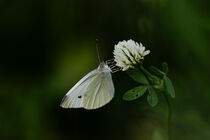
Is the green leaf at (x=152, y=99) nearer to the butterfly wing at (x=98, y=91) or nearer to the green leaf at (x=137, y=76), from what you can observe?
the green leaf at (x=137, y=76)

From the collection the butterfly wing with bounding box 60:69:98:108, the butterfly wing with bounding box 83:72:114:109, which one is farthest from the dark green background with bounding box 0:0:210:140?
the butterfly wing with bounding box 60:69:98:108

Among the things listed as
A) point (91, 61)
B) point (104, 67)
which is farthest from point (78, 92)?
point (91, 61)

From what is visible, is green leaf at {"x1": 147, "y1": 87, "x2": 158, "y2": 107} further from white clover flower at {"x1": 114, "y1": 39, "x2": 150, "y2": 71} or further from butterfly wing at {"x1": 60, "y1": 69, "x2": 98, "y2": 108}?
butterfly wing at {"x1": 60, "y1": 69, "x2": 98, "y2": 108}

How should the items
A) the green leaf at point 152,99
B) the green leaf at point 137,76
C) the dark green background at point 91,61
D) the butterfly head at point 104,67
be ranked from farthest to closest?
the dark green background at point 91,61 < the butterfly head at point 104,67 < the green leaf at point 137,76 < the green leaf at point 152,99

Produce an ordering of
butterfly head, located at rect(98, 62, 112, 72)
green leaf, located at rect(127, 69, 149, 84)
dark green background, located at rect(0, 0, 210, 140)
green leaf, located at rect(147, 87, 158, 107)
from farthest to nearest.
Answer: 1. dark green background, located at rect(0, 0, 210, 140)
2. butterfly head, located at rect(98, 62, 112, 72)
3. green leaf, located at rect(127, 69, 149, 84)
4. green leaf, located at rect(147, 87, 158, 107)

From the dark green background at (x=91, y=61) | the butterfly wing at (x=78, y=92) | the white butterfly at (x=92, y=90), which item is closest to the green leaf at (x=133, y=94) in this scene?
the white butterfly at (x=92, y=90)

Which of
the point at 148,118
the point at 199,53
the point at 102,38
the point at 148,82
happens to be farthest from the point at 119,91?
the point at 148,82

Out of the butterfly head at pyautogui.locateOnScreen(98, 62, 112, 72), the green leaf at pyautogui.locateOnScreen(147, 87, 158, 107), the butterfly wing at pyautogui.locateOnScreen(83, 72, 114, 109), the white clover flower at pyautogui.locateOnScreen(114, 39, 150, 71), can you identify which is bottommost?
the green leaf at pyautogui.locateOnScreen(147, 87, 158, 107)
